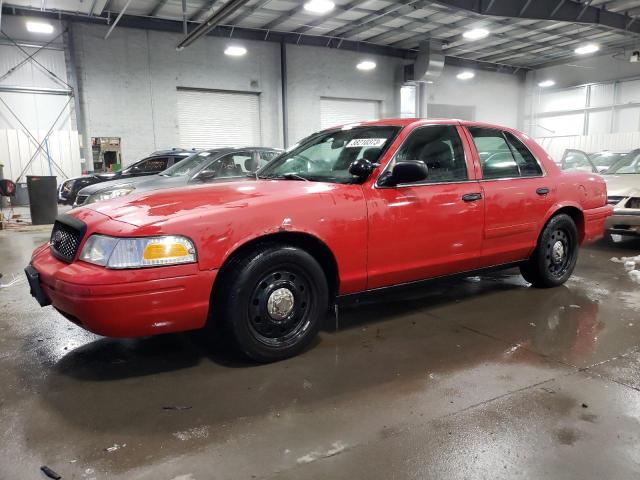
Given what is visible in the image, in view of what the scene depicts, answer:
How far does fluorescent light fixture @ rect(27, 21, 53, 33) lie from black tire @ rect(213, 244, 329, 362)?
13390 mm

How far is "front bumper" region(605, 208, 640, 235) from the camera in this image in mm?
6168

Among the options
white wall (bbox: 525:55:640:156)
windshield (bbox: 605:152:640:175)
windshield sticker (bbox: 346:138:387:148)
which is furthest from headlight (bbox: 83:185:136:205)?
white wall (bbox: 525:55:640:156)

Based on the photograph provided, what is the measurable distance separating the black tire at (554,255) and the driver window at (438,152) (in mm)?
1203

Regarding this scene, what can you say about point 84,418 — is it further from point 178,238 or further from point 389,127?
point 389,127

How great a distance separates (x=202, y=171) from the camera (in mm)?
7242

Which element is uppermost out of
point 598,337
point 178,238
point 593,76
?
point 593,76

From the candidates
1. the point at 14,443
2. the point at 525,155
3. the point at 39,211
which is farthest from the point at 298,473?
the point at 39,211

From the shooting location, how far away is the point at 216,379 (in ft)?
9.25

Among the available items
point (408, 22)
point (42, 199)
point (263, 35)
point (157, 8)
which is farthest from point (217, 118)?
point (42, 199)

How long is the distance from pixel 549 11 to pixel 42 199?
41.2ft

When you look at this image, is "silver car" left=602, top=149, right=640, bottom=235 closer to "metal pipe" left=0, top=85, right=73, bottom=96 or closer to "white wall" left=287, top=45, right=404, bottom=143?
"white wall" left=287, top=45, right=404, bottom=143

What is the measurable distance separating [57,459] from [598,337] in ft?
11.1

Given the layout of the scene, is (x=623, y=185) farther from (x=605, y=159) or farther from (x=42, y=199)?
(x=42, y=199)

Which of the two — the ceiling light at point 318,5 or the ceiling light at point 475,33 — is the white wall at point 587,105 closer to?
the ceiling light at point 475,33
